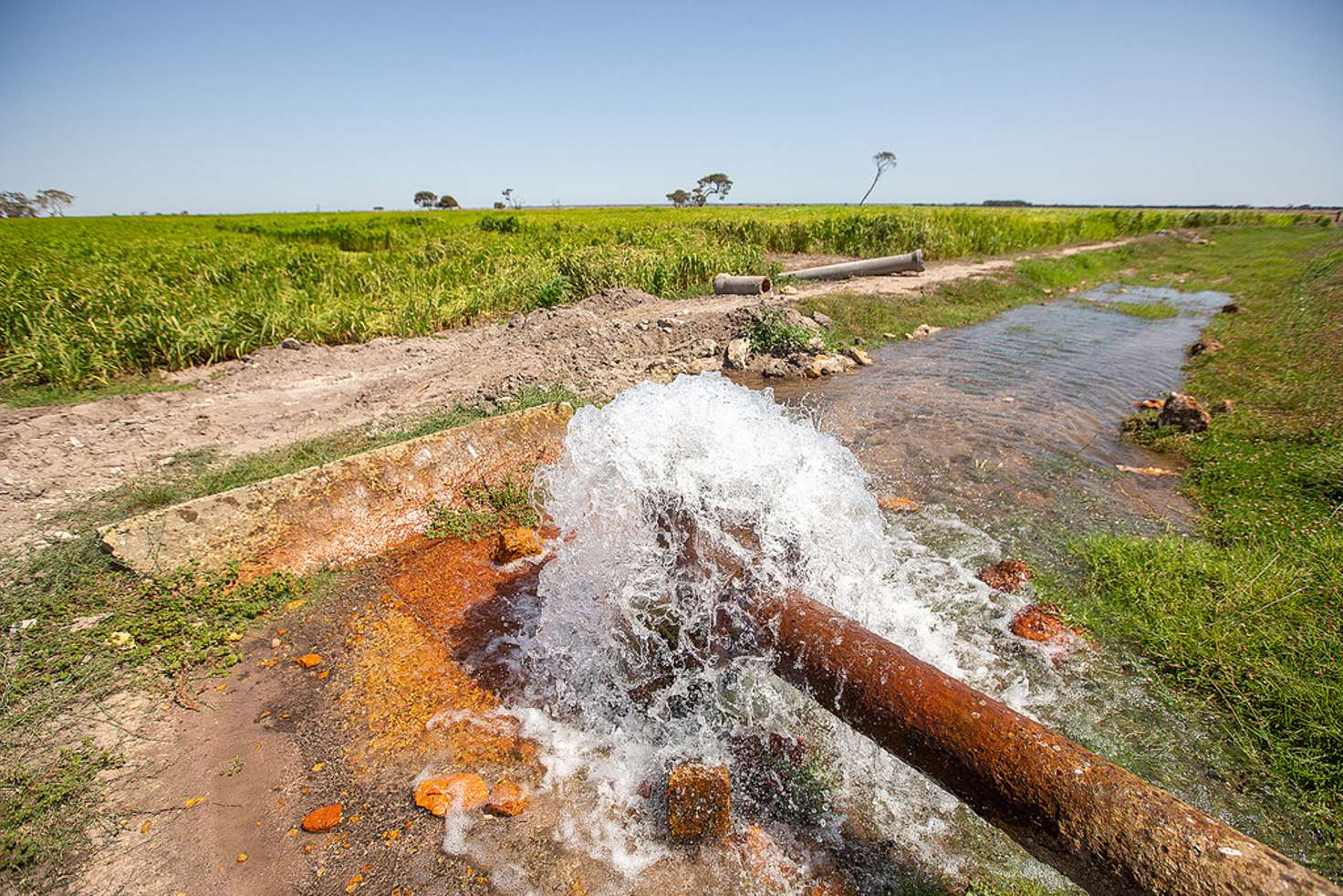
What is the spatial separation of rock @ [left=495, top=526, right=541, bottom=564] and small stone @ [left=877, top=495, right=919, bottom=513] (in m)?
2.96

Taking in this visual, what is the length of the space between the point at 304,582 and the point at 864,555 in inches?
150

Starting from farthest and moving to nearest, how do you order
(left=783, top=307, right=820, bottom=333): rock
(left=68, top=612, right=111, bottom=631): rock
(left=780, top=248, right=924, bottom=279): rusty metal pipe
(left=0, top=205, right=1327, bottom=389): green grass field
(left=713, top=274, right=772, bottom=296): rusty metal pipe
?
1. (left=780, top=248, right=924, bottom=279): rusty metal pipe
2. (left=713, top=274, right=772, bottom=296): rusty metal pipe
3. (left=783, top=307, right=820, bottom=333): rock
4. (left=0, top=205, right=1327, bottom=389): green grass field
5. (left=68, top=612, right=111, bottom=631): rock

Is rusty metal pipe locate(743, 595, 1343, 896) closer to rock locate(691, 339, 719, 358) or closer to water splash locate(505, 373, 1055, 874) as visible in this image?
water splash locate(505, 373, 1055, 874)

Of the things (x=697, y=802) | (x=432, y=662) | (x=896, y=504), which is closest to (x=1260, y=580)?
(x=896, y=504)

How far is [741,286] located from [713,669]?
10.5m

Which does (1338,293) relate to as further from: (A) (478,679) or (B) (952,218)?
(A) (478,679)

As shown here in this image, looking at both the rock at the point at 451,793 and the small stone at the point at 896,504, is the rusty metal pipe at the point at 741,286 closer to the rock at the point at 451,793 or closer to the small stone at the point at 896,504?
the small stone at the point at 896,504

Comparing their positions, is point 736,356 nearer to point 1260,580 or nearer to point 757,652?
point 1260,580

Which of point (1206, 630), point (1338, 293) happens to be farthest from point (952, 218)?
point (1206, 630)

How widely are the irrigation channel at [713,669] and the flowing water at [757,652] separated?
0.04ft

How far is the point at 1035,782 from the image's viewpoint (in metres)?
1.61

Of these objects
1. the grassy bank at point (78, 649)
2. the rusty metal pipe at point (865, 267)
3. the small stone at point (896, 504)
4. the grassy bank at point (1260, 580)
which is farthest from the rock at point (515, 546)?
the rusty metal pipe at point (865, 267)

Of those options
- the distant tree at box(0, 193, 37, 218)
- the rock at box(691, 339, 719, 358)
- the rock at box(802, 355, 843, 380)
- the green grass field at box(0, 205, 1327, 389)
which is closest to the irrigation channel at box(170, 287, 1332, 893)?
the rock at box(802, 355, 843, 380)

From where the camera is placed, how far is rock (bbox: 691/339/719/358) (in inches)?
358
